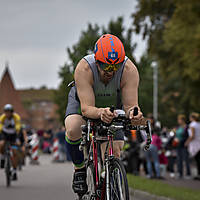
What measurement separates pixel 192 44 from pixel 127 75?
17.5 m

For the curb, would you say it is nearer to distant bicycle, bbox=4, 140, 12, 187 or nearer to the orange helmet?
distant bicycle, bbox=4, 140, 12, 187

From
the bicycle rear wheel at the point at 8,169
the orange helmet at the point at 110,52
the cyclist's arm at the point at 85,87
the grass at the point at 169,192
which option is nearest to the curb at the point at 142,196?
the grass at the point at 169,192

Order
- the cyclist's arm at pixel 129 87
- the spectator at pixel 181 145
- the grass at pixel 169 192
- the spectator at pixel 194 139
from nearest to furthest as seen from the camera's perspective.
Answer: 1. the cyclist's arm at pixel 129 87
2. the grass at pixel 169 192
3. the spectator at pixel 194 139
4. the spectator at pixel 181 145

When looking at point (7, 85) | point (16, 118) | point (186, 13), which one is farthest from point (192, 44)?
point (7, 85)

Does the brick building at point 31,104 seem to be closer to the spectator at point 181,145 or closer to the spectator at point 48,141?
the spectator at point 48,141

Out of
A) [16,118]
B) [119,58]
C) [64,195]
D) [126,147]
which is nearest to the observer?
[119,58]

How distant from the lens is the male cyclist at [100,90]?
5008 millimetres

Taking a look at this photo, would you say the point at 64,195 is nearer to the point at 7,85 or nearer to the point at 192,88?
the point at 192,88

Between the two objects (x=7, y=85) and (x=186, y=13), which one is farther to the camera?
(x=7, y=85)

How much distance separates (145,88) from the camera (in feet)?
241

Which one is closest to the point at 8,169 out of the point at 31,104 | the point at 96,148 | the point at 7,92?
the point at 96,148

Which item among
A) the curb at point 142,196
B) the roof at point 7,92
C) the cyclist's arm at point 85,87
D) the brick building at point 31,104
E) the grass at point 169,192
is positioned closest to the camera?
the cyclist's arm at point 85,87

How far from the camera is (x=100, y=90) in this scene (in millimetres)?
5398

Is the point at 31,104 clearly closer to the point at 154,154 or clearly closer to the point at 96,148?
the point at 154,154
